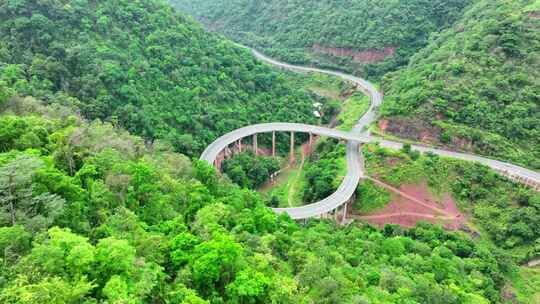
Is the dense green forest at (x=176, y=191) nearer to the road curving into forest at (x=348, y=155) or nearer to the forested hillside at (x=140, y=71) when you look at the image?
the forested hillside at (x=140, y=71)

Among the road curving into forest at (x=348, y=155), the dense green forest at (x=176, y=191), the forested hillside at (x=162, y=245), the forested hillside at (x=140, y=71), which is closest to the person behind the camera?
the forested hillside at (x=162, y=245)

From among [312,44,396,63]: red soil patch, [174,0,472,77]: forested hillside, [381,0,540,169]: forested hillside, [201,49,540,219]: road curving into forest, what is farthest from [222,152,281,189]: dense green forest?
[312,44,396,63]: red soil patch

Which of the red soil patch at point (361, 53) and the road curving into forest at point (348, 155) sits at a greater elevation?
the red soil patch at point (361, 53)

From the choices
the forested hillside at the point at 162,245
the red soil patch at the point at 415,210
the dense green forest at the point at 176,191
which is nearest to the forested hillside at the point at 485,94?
the dense green forest at the point at 176,191

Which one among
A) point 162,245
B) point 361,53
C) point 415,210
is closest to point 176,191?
point 162,245

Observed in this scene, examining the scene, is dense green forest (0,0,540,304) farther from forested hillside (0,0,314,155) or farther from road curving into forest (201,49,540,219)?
road curving into forest (201,49,540,219)

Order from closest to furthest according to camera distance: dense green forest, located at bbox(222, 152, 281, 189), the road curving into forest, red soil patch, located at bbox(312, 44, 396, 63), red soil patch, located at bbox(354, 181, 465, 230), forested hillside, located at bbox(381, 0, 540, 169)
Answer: red soil patch, located at bbox(354, 181, 465, 230)
the road curving into forest
forested hillside, located at bbox(381, 0, 540, 169)
dense green forest, located at bbox(222, 152, 281, 189)
red soil patch, located at bbox(312, 44, 396, 63)

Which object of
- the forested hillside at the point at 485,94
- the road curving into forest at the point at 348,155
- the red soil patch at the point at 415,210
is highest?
the forested hillside at the point at 485,94
